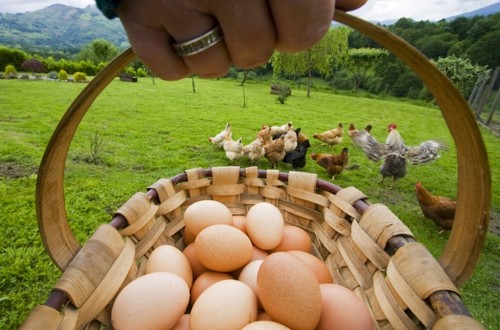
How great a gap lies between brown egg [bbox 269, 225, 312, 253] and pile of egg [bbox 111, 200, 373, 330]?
121 mm

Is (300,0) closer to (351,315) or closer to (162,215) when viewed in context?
(351,315)

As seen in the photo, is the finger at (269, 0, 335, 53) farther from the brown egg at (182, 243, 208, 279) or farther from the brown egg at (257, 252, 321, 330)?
the brown egg at (182, 243, 208, 279)

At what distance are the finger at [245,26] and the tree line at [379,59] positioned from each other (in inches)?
503

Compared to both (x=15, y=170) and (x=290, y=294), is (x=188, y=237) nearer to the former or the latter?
(x=290, y=294)

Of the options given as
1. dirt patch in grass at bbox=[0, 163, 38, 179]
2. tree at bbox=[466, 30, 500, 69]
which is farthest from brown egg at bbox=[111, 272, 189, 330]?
tree at bbox=[466, 30, 500, 69]

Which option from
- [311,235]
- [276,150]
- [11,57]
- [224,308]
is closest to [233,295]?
[224,308]

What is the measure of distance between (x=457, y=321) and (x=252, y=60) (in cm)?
58

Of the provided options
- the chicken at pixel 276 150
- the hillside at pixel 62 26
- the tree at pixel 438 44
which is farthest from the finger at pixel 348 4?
the hillside at pixel 62 26

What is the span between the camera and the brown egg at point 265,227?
1074mm

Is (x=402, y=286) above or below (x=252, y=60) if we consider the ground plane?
below

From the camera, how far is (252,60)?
15.2 inches

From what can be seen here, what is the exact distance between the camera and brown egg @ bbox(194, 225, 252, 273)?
0.94m

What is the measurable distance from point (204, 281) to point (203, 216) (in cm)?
23

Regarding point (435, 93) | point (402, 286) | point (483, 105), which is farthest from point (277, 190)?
point (483, 105)
